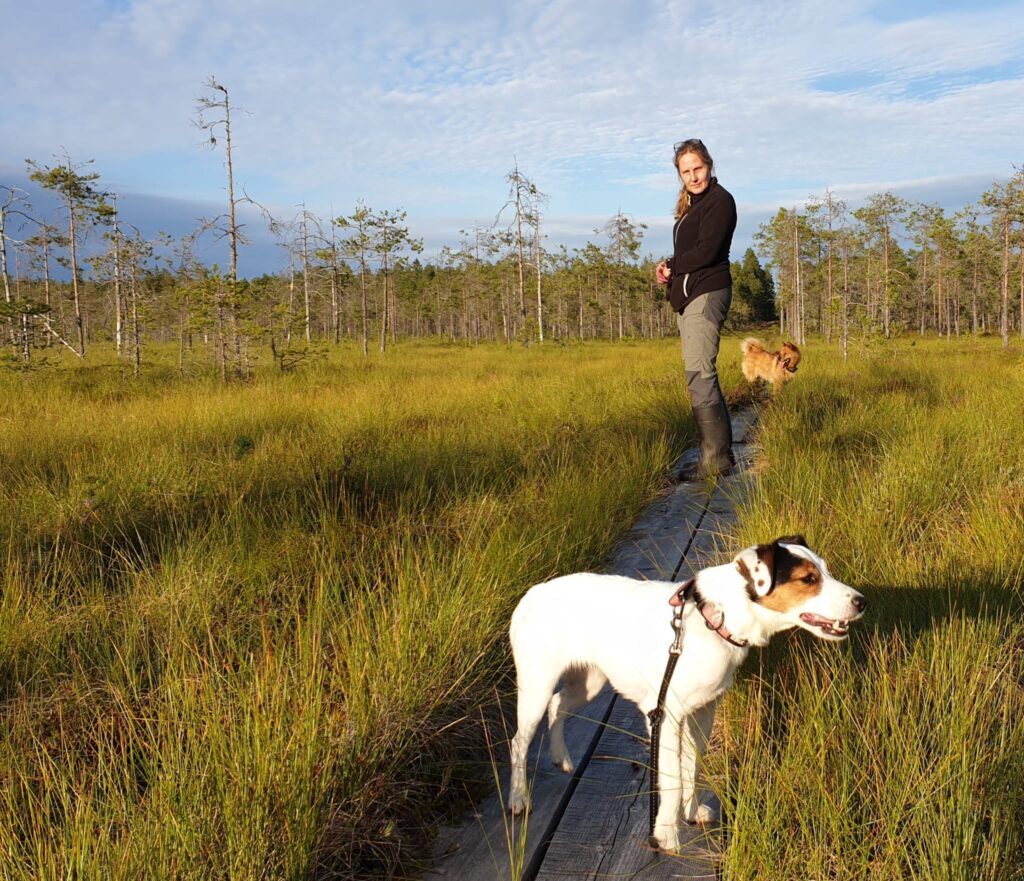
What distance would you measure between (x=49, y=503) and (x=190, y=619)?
2.15 metres

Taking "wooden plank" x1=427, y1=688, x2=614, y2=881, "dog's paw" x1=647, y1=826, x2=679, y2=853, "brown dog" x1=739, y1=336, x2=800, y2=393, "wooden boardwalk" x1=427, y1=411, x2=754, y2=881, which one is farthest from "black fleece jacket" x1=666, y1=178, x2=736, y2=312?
"brown dog" x1=739, y1=336, x2=800, y2=393

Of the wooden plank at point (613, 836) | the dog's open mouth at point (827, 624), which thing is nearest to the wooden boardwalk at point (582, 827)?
the wooden plank at point (613, 836)

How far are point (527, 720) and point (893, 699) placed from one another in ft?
3.76

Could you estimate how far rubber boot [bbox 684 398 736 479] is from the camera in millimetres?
5863

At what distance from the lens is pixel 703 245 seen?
561 centimetres

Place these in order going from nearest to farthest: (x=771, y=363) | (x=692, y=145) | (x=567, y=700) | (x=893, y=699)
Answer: (x=893, y=699) < (x=567, y=700) < (x=692, y=145) < (x=771, y=363)

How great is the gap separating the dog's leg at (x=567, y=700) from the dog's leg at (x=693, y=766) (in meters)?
0.35

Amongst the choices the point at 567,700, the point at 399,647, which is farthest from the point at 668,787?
the point at 399,647

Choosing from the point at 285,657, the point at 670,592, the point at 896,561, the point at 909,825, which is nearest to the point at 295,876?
the point at 285,657

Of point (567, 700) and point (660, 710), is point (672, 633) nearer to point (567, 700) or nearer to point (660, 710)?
point (660, 710)

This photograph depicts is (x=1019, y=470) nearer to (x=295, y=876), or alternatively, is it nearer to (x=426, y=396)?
(x=295, y=876)

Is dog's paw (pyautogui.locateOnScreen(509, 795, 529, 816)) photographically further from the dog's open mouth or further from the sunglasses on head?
the sunglasses on head

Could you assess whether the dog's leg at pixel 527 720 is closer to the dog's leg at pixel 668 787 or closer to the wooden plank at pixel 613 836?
the wooden plank at pixel 613 836

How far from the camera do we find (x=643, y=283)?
6481 cm
